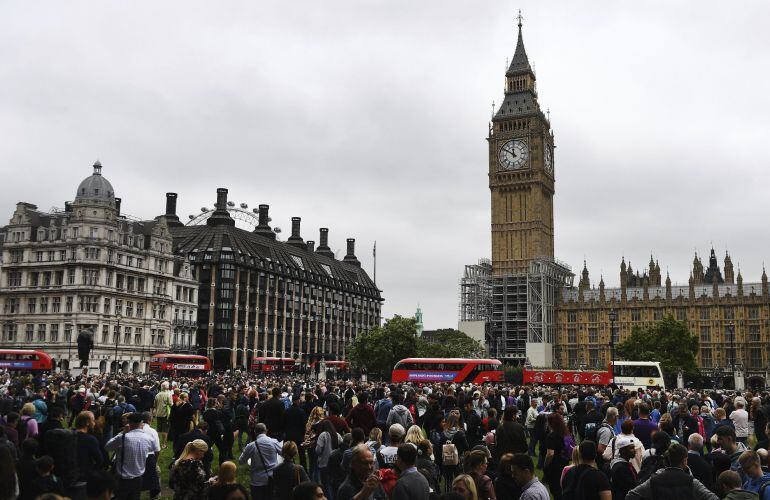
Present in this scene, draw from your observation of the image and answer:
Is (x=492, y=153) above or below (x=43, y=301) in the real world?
above

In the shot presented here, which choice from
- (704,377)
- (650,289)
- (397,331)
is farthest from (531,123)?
(397,331)

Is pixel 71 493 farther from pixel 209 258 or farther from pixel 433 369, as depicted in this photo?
pixel 209 258

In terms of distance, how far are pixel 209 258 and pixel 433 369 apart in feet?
179

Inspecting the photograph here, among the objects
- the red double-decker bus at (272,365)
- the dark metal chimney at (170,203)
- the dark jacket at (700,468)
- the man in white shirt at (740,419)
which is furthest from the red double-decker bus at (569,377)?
the dark metal chimney at (170,203)

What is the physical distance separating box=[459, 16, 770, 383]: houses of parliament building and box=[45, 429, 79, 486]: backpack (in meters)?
111

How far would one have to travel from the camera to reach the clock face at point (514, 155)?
134 meters

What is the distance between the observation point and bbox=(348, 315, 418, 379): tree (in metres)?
87.7

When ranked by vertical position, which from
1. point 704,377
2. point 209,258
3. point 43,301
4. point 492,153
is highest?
point 492,153

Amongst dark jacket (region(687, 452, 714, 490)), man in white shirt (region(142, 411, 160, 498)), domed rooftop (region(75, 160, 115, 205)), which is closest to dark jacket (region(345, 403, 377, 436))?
man in white shirt (region(142, 411, 160, 498))

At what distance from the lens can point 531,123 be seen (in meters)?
136

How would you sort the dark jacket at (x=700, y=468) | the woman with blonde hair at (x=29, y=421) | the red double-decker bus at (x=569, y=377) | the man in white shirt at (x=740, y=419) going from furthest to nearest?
1. the red double-decker bus at (x=569, y=377)
2. the man in white shirt at (x=740, y=419)
3. the woman with blonde hair at (x=29, y=421)
4. the dark jacket at (x=700, y=468)

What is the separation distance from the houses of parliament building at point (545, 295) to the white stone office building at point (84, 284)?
175ft

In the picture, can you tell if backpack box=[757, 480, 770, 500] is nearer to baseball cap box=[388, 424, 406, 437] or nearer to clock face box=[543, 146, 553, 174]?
baseball cap box=[388, 424, 406, 437]

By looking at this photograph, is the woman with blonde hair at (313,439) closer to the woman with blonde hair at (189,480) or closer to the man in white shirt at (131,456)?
the man in white shirt at (131,456)
